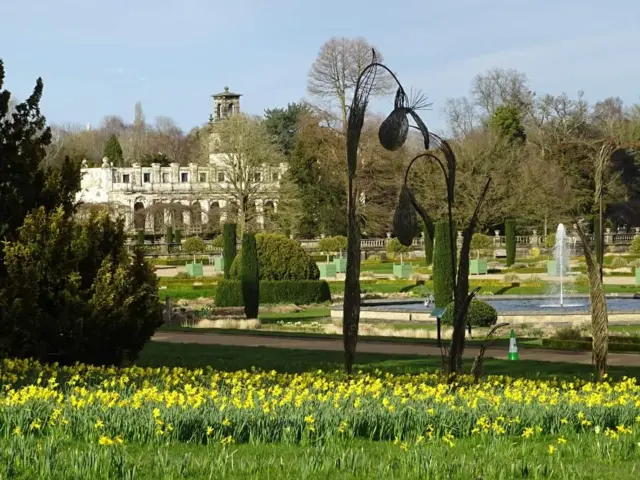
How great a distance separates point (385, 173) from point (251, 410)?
172 ft

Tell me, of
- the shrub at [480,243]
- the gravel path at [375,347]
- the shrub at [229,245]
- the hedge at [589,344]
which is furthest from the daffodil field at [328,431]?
the shrub at [480,243]

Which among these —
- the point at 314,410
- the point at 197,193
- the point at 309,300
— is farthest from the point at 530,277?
the point at 197,193

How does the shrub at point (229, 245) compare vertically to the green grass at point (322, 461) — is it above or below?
above

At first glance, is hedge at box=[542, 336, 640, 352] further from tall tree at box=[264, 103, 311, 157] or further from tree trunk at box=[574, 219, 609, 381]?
tall tree at box=[264, 103, 311, 157]

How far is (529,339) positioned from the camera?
19469mm

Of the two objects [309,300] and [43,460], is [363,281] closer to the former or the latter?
[309,300]

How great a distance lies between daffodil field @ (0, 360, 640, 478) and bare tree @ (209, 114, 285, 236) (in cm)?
5030

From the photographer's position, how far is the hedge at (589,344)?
16.7 m

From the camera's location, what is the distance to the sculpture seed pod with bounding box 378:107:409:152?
10.5m

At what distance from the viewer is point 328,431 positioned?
6434 millimetres

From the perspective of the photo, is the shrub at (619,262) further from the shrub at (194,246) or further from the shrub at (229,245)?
the shrub at (194,246)

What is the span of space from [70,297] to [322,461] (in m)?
7.15

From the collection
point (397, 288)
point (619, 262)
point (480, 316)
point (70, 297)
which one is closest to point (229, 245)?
point (397, 288)

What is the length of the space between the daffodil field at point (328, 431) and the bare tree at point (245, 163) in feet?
165
